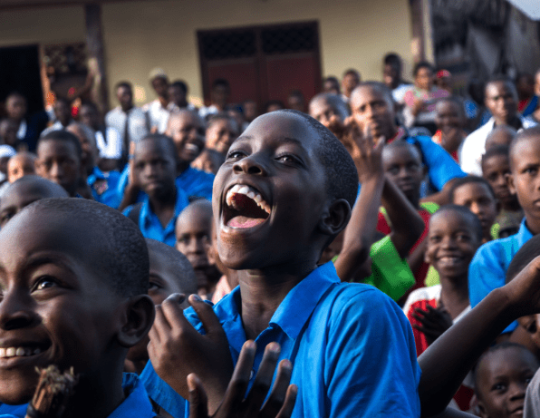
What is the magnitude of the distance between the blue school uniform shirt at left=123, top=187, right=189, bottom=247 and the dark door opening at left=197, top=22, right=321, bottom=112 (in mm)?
5571

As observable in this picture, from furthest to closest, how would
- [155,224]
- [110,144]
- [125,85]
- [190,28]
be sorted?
[190,28] < [125,85] < [110,144] < [155,224]

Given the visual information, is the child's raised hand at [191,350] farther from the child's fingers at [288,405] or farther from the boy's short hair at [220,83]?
the boy's short hair at [220,83]

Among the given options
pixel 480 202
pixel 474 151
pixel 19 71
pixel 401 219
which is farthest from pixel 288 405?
pixel 19 71

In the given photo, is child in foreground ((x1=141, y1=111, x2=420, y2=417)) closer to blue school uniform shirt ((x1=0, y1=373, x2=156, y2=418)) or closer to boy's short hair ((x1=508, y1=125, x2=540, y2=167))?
blue school uniform shirt ((x1=0, y1=373, x2=156, y2=418))

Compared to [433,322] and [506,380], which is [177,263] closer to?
[433,322]

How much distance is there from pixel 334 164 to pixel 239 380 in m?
0.65

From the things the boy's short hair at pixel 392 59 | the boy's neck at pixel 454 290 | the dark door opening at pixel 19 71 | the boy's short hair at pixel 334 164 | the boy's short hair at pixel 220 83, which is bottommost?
the boy's neck at pixel 454 290

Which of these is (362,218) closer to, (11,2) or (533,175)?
(533,175)

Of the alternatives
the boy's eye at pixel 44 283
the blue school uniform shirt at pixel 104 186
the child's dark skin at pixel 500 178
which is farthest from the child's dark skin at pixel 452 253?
the blue school uniform shirt at pixel 104 186

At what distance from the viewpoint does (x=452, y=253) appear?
3.22 meters

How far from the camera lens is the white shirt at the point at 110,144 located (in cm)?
716

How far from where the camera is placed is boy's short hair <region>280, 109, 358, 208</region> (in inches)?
62.0

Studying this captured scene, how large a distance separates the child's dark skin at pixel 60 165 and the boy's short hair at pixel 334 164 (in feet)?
9.32

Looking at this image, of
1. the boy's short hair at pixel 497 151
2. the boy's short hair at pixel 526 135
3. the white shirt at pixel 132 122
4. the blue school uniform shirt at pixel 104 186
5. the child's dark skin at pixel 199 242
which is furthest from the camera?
the white shirt at pixel 132 122
